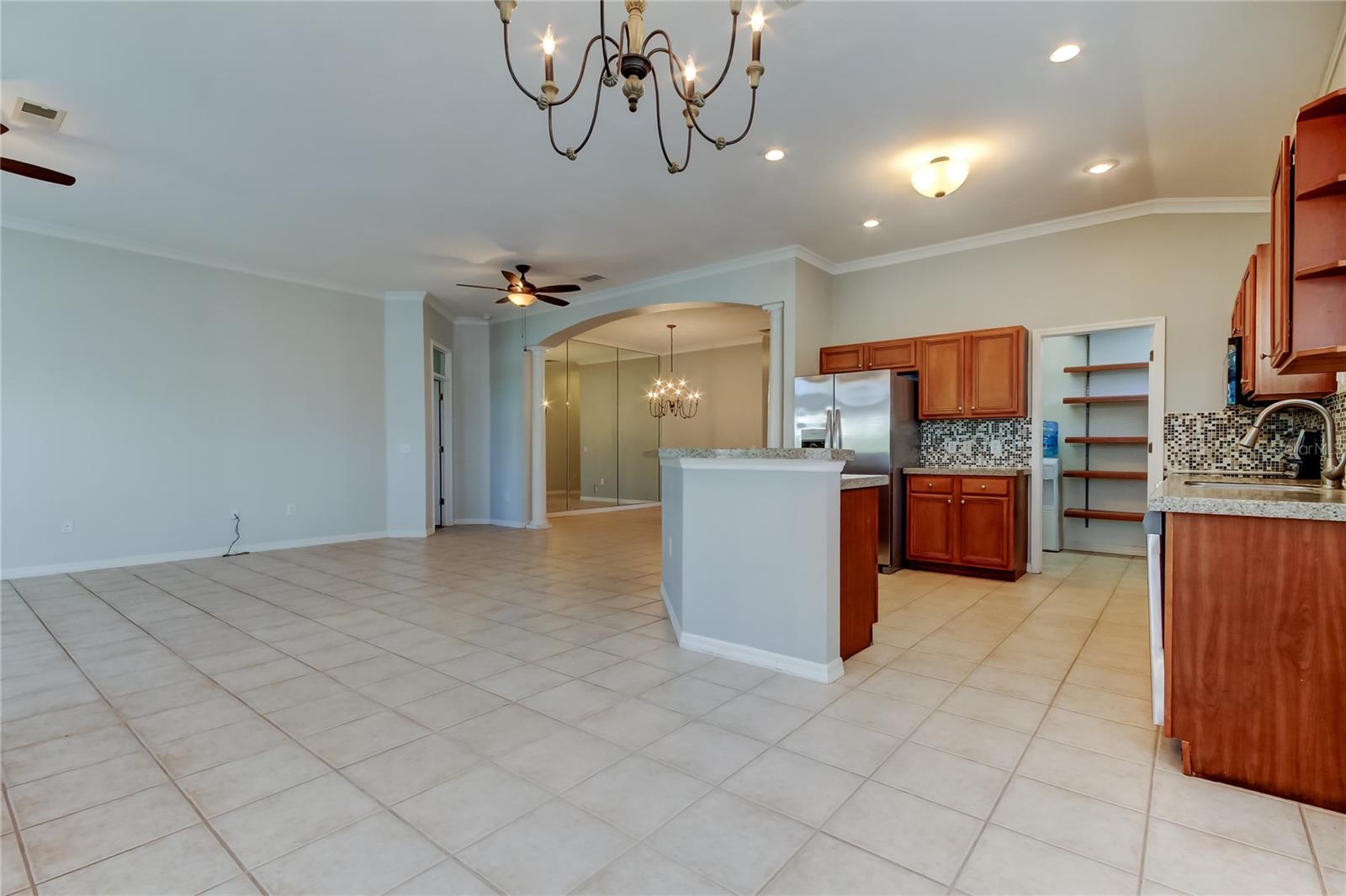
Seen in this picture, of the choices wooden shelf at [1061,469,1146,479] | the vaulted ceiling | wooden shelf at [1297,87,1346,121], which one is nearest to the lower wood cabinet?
wooden shelf at [1061,469,1146,479]

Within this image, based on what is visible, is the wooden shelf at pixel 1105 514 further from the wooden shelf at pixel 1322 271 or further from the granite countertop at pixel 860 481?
the wooden shelf at pixel 1322 271

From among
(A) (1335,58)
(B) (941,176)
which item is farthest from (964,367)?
(A) (1335,58)

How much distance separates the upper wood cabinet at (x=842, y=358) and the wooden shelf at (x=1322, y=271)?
3.63 meters

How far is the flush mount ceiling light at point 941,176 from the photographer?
3.64 metres

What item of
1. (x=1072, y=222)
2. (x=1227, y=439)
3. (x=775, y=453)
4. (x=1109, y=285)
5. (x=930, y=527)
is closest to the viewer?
(x=775, y=453)

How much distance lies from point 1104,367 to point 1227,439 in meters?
1.99

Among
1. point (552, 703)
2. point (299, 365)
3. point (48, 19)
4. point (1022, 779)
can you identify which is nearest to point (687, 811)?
point (552, 703)

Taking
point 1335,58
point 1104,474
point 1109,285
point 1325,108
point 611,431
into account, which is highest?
point 1335,58

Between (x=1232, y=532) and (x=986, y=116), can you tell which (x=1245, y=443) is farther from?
(x=986, y=116)

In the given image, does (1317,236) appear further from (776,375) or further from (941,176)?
(776,375)

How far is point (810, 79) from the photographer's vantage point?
3.01 meters

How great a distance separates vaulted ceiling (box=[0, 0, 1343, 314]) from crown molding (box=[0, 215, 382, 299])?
58 millimetres

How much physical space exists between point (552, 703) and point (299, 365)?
570cm

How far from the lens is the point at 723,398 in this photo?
34.8ft
